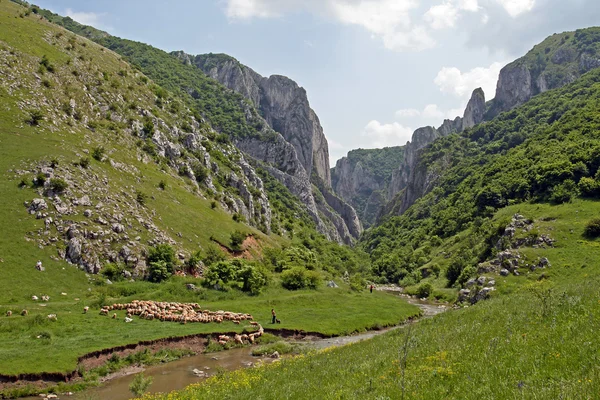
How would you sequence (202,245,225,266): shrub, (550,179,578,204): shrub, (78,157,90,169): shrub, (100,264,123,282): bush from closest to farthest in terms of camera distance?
1. (100,264,123,282): bush
2. (78,157,90,169): shrub
3. (202,245,225,266): shrub
4. (550,179,578,204): shrub

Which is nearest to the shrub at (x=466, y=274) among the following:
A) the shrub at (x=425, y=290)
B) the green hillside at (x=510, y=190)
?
the green hillside at (x=510, y=190)

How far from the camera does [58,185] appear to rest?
51781mm

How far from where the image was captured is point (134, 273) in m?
51.3

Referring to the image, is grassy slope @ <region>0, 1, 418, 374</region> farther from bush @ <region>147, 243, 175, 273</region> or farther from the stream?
bush @ <region>147, 243, 175, 273</region>

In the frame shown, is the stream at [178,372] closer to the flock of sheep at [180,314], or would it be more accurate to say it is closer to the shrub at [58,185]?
the flock of sheep at [180,314]

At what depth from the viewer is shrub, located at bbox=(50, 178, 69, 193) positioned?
51.7 metres

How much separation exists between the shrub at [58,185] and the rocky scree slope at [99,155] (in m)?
0.12

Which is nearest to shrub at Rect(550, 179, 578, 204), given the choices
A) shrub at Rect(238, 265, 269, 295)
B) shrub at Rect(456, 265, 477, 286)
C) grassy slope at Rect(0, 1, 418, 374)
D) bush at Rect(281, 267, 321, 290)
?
shrub at Rect(456, 265, 477, 286)

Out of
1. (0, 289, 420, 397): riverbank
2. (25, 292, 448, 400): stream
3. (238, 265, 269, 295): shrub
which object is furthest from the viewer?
(238, 265, 269, 295): shrub

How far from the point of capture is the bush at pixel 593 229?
6462 cm

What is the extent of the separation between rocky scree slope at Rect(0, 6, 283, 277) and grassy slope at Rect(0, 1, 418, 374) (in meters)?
0.67

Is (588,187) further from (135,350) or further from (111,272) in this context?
(111,272)

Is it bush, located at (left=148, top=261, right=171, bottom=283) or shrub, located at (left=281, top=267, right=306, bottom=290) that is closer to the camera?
bush, located at (left=148, top=261, right=171, bottom=283)

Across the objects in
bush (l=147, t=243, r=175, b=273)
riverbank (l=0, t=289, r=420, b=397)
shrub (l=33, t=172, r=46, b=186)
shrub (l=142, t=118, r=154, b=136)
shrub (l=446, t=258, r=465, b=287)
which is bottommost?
shrub (l=446, t=258, r=465, b=287)
